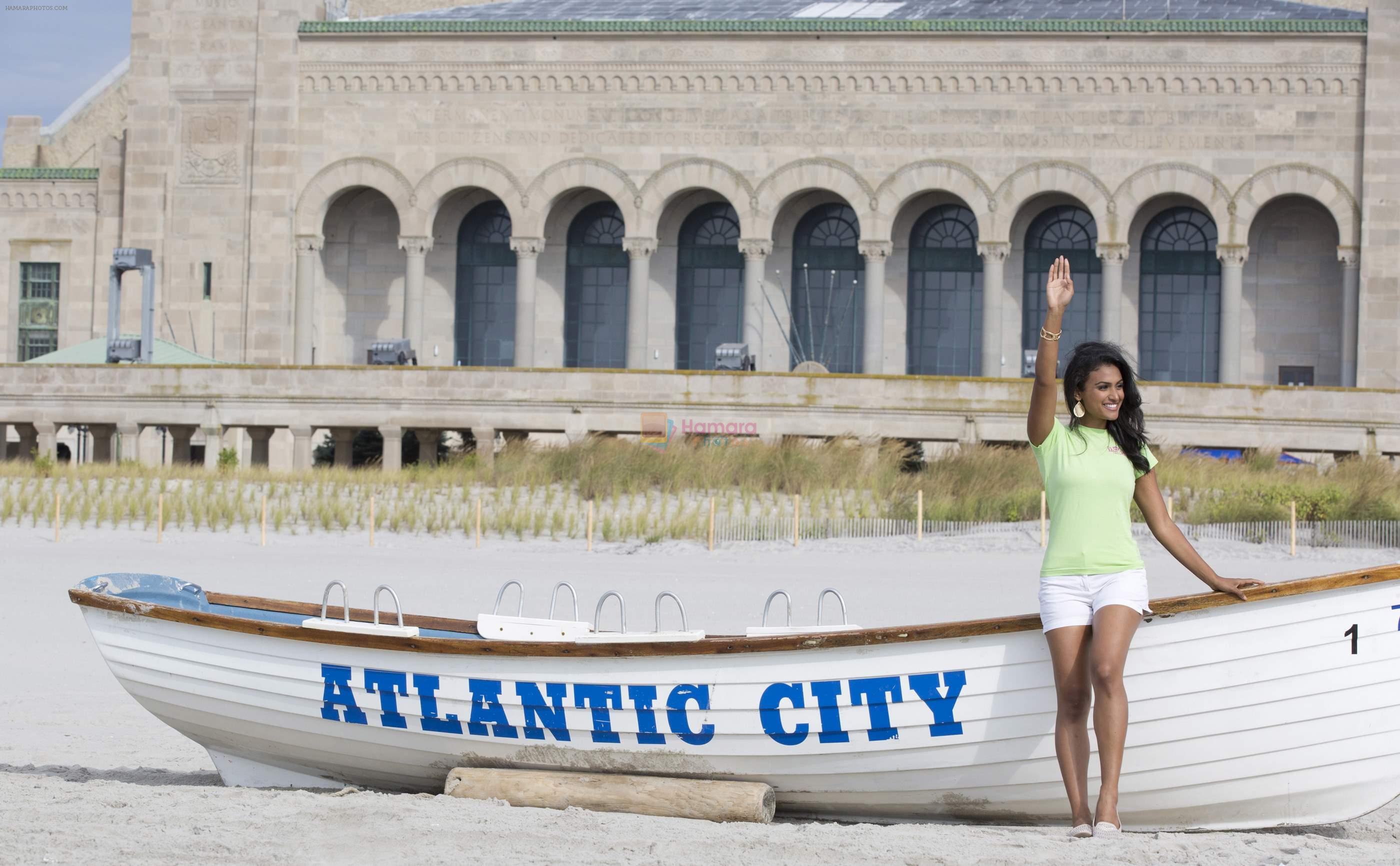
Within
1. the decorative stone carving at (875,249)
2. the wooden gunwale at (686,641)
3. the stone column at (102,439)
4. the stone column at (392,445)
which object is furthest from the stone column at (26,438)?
the wooden gunwale at (686,641)

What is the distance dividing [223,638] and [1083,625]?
197 inches

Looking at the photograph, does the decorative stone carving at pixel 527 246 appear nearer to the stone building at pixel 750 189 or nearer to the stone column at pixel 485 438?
the stone building at pixel 750 189

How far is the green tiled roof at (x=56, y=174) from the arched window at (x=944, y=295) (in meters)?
24.8

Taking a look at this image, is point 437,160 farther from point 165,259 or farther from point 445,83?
point 165,259

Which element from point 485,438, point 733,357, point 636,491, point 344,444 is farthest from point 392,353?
point 636,491

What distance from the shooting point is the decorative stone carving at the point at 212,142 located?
4850cm

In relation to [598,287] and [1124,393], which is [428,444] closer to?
[598,287]

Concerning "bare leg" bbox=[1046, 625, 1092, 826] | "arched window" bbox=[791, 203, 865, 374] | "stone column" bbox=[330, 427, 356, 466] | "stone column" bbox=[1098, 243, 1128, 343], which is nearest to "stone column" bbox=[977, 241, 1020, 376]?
"stone column" bbox=[1098, 243, 1128, 343]

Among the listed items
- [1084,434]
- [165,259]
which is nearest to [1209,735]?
[1084,434]

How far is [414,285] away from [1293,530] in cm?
3025

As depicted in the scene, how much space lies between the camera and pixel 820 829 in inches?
360

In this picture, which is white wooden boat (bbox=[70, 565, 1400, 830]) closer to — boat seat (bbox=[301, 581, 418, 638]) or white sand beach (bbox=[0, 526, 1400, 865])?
boat seat (bbox=[301, 581, 418, 638])

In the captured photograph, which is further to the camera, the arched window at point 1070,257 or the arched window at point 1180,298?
the arched window at point 1070,257

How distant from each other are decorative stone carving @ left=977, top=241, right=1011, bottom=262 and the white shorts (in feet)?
125
